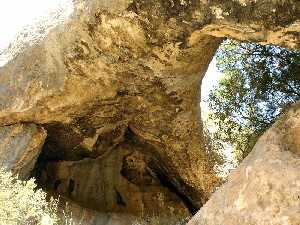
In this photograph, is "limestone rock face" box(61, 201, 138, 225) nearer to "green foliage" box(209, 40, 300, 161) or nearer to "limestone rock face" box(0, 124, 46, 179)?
"limestone rock face" box(0, 124, 46, 179)

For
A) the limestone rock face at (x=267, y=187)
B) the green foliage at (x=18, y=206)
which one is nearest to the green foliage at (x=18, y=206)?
the green foliage at (x=18, y=206)

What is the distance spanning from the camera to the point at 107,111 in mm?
10000

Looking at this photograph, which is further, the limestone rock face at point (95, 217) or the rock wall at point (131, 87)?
the limestone rock face at point (95, 217)

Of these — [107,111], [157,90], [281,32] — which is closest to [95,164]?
[107,111]

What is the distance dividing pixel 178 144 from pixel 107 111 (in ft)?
5.49

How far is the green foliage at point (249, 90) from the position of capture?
10289 mm

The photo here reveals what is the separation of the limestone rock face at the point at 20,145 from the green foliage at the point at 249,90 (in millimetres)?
3954

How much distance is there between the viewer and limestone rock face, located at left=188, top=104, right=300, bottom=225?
18.9 feet

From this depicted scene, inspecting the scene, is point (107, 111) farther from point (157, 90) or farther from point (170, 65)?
point (170, 65)

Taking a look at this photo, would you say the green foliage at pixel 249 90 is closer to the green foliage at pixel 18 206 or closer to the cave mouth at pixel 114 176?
the cave mouth at pixel 114 176

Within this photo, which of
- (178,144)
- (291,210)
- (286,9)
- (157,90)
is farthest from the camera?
(178,144)

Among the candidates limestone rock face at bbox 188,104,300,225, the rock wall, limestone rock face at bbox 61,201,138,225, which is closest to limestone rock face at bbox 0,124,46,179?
the rock wall

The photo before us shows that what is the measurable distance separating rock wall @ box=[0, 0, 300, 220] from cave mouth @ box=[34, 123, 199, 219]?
0.09 ft

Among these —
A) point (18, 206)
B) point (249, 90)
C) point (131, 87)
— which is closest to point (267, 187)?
point (18, 206)
